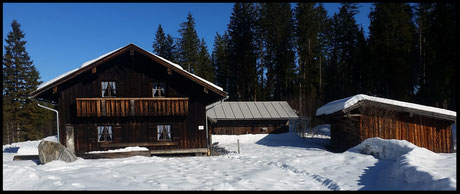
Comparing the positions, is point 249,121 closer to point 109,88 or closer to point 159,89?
point 159,89

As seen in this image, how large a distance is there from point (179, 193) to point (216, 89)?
34.0 feet

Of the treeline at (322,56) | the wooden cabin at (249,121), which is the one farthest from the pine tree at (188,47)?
the wooden cabin at (249,121)

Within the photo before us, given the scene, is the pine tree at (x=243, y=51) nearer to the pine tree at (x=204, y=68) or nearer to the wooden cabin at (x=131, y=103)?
the pine tree at (x=204, y=68)

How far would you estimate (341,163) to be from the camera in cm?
1225

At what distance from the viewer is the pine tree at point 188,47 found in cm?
4841

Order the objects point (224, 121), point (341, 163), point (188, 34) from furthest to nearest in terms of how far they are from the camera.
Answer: point (188, 34) < point (224, 121) < point (341, 163)

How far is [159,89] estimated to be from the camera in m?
18.2

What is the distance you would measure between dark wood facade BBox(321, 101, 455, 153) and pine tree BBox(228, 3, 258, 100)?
80.7ft

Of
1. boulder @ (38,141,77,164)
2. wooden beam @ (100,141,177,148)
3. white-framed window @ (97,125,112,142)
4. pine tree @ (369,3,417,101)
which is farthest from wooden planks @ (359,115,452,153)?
pine tree @ (369,3,417,101)

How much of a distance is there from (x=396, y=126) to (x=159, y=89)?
46.6ft

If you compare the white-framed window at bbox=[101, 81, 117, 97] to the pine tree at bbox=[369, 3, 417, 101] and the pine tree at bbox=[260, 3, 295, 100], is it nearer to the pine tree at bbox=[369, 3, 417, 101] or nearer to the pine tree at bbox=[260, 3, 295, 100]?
the pine tree at bbox=[260, 3, 295, 100]

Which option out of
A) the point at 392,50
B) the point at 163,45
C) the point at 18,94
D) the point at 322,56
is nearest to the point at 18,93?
the point at 18,94

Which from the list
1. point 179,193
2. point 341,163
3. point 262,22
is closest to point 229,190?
point 179,193

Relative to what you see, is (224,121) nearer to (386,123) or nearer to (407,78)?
(386,123)
